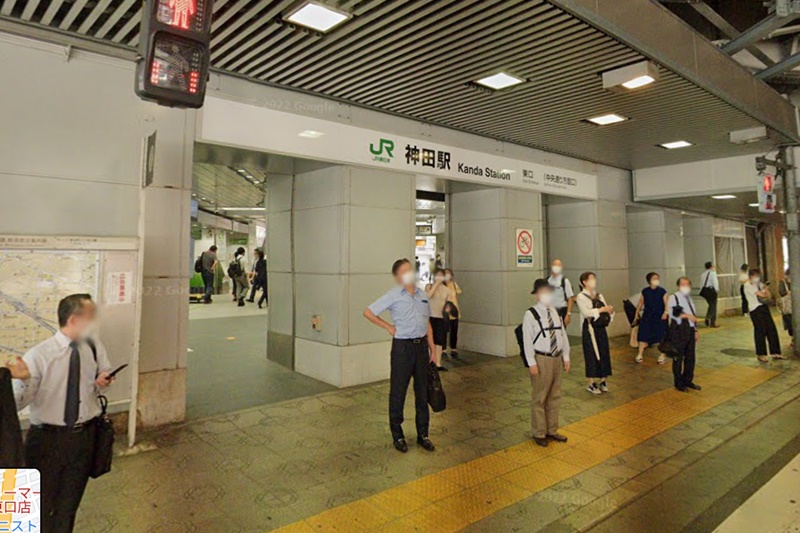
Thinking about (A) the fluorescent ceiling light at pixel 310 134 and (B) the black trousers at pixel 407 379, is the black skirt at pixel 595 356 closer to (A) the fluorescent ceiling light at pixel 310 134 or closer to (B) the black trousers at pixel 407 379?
(B) the black trousers at pixel 407 379

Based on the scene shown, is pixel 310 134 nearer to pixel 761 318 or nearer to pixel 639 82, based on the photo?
pixel 639 82

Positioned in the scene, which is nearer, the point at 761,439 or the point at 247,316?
the point at 761,439

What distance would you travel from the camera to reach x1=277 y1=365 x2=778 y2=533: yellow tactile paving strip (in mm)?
3080

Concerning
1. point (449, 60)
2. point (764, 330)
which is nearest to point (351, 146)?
point (449, 60)

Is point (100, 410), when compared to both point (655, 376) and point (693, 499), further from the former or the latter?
point (655, 376)

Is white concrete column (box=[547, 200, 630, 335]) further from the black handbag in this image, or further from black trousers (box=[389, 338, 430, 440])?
black trousers (box=[389, 338, 430, 440])

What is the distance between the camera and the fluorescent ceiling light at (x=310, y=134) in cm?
607

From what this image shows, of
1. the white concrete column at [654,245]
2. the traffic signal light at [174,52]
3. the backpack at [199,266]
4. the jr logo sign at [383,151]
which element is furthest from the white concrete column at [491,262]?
the backpack at [199,266]

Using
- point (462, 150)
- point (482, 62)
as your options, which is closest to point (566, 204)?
point (462, 150)

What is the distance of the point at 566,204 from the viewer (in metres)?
11.0

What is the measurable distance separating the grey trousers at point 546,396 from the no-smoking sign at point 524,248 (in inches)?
176

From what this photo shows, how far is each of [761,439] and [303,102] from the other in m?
6.64

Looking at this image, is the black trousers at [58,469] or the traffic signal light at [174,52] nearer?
the black trousers at [58,469]

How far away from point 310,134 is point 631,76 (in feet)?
13.4
